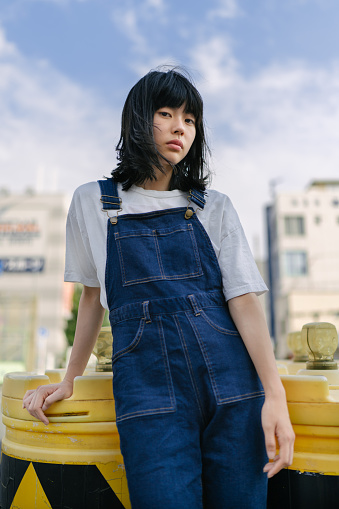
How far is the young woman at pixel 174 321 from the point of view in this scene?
1.07m

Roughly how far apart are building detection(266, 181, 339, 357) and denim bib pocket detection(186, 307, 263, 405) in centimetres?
2657

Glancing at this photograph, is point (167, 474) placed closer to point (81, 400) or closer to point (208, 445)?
point (208, 445)

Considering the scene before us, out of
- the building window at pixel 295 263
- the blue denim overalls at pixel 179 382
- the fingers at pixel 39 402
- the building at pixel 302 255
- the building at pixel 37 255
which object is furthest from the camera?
the building at pixel 37 255

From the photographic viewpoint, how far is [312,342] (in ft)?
5.82

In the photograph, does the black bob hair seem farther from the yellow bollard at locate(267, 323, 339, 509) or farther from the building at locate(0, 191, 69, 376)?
the building at locate(0, 191, 69, 376)

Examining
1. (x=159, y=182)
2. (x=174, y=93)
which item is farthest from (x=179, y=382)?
(x=174, y=93)

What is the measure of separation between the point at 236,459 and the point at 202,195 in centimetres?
70

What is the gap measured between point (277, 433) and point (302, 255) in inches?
1100

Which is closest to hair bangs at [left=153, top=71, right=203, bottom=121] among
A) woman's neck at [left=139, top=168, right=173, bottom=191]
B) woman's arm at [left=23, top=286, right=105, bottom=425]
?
woman's neck at [left=139, top=168, right=173, bottom=191]

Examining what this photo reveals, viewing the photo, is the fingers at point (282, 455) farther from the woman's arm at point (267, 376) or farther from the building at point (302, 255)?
the building at point (302, 255)

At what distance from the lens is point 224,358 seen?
1127 mm

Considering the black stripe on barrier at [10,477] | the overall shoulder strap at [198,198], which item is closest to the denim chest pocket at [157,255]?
the overall shoulder strap at [198,198]

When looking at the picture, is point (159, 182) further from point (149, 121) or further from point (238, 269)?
point (238, 269)

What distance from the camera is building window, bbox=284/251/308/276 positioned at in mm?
27625
